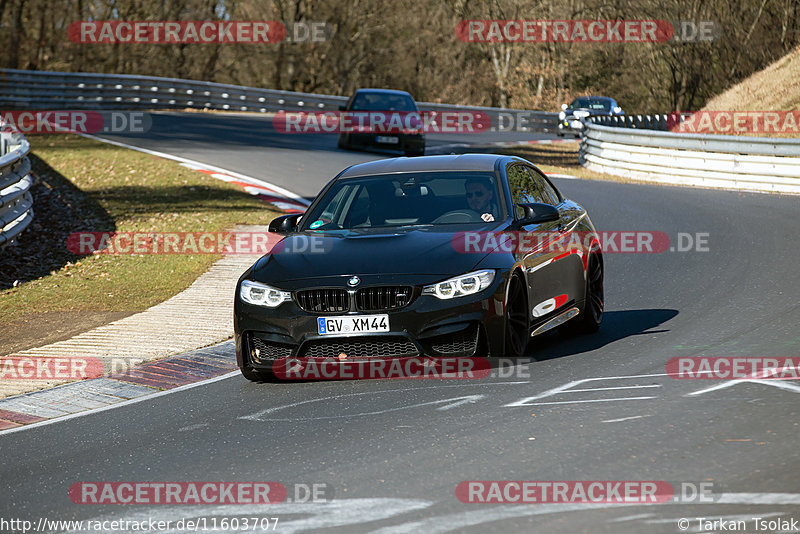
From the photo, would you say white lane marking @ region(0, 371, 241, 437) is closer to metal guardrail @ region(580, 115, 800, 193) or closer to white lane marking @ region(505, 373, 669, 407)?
white lane marking @ region(505, 373, 669, 407)

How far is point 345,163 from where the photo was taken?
82.5 feet

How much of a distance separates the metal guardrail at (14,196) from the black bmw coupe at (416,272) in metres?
6.52

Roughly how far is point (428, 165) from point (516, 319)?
1.76 metres

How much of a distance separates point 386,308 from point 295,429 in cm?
122

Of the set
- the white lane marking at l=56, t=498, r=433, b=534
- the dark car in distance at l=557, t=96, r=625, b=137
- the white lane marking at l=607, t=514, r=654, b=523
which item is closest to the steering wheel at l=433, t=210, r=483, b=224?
the white lane marking at l=56, t=498, r=433, b=534

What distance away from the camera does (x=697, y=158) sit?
953 inches

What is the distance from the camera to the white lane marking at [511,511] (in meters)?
4.64

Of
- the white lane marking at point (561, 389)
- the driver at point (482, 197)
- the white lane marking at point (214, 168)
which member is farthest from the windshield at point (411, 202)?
the white lane marking at point (214, 168)

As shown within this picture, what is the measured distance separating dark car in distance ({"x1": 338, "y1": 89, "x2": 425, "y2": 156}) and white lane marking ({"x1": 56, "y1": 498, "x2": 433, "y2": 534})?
2349 centimetres

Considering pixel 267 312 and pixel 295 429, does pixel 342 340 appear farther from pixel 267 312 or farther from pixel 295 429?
pixel 295 429

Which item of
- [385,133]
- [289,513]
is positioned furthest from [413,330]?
[385,133]

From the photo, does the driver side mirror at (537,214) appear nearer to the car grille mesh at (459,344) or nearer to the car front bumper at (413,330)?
the car front bumper at (413,330)

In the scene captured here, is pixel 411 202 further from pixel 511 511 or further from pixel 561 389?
pixel 511 511

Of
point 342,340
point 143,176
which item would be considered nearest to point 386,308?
point 342,340
